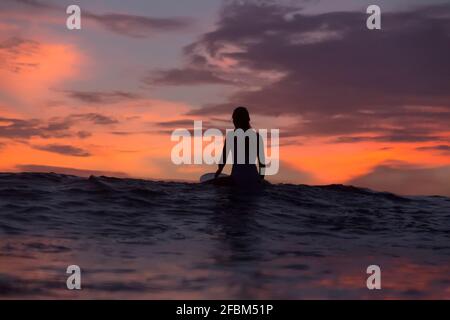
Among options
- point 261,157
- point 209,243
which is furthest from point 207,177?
point 209,243

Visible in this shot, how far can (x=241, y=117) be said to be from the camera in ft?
44.6

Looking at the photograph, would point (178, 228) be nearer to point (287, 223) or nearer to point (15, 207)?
point (287, 223)

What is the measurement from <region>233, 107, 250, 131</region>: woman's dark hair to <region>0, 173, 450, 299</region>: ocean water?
5.64 feet

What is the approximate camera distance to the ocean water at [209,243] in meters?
5.74

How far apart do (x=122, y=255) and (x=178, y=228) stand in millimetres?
2554

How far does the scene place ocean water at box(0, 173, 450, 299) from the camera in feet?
18.8

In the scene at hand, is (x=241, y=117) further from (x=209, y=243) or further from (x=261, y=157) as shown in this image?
(x=209, y=243)

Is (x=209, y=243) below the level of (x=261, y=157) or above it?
below

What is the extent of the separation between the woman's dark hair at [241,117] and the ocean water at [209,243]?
67.6 inches

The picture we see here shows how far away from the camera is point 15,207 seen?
11031mm

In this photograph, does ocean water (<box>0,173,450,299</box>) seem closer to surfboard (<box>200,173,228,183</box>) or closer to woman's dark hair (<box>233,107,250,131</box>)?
surfboard (<box>200,173,228,183</box>)

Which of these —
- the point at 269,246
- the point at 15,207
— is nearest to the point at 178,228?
the point at 269,246

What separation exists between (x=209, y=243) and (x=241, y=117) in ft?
19.0

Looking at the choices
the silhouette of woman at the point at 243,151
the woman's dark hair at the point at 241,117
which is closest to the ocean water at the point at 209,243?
the silhouette of woman at the point at 243,151
